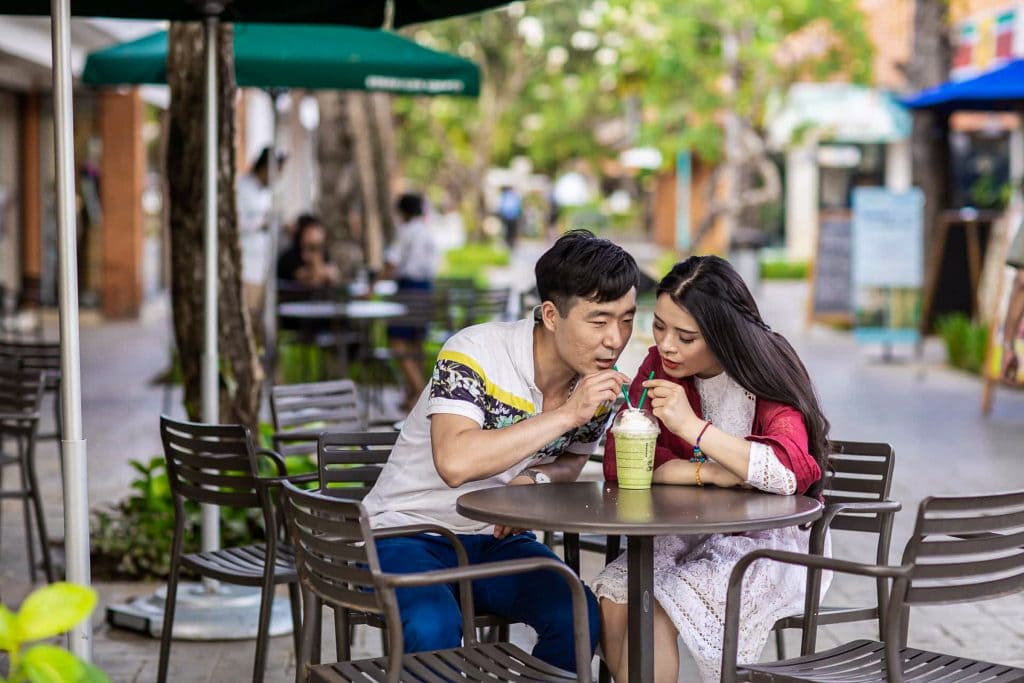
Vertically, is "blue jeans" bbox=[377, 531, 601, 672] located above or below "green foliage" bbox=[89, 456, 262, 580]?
above

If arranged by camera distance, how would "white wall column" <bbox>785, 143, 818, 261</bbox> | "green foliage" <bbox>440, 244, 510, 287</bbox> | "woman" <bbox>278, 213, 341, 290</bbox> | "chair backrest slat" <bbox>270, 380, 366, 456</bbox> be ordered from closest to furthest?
"chair backrest slat" <bbox>270, 380, 366, 456</bbox> → "woman" <bbox>278, 213, 341, 290</bbox> → "green foliage" <bbox>440, 244, 510, 287</bbox> → "white wall column" <bbox>785, 143, 818, 261</bbox>

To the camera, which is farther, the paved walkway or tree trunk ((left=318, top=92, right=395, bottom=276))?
tree trunk ((left=318, top=92, right=395, bottom=276))

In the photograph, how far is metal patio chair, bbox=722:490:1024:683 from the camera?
10.8ft

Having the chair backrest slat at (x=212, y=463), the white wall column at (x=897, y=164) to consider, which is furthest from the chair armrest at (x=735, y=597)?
the white wall column at (x=897, y=164)

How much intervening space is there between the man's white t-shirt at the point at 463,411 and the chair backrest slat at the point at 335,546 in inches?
15.3

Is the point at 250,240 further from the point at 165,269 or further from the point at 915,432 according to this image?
the point at 165,269

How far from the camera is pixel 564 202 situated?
5412 cm

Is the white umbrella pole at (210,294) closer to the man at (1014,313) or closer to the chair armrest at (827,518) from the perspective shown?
the chair armrest at (827,518)

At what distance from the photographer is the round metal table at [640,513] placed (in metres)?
3.41

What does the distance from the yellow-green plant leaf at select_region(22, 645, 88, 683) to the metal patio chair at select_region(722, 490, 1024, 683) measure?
2.10 m

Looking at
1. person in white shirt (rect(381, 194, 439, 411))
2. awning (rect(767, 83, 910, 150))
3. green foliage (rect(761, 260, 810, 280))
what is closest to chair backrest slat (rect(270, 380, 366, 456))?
person in white shirt (rect(381, 194, 439, 411))

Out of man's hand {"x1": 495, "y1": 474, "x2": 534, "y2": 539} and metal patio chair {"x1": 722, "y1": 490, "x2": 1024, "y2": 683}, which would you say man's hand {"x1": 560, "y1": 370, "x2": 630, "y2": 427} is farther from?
metal patio chair {"x1": 722, "y1": 490, "x2": 1024, "y2": 683}

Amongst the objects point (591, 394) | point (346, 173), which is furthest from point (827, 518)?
point (346, 173)

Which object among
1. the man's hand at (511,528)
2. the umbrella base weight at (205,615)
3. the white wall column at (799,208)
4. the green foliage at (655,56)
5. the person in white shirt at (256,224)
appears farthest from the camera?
the white wall column at (799,208)
